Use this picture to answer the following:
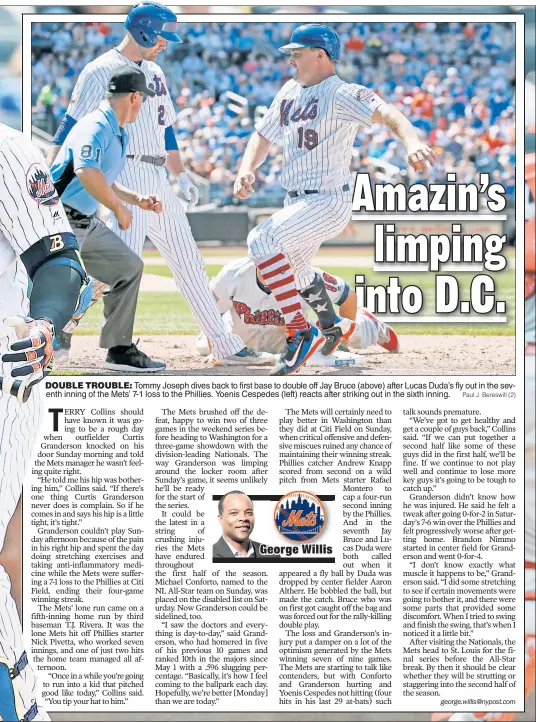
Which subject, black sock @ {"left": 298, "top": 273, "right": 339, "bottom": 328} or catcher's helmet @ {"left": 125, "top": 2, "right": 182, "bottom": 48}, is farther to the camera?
black sock @ {"left": 298, "top": 273, "right": 339, "bottom": 328}

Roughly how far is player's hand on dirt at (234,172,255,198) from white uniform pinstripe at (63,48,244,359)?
261 mm

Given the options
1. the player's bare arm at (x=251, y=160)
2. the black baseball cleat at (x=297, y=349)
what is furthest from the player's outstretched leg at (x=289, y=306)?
the player's bare arm at (x=251, y=160)

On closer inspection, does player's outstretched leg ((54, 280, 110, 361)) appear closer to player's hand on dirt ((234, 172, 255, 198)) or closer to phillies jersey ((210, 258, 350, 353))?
phillies jersey ((210, 258, 350, 353))

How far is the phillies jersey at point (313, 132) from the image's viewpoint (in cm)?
359

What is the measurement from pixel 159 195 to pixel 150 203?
0.59 feet

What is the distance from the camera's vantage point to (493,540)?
11.1ft

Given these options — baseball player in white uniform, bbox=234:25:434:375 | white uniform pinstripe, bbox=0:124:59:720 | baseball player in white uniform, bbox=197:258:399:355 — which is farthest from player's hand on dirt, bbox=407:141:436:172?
white uniform pinstripe, bbox=0:124:59:720

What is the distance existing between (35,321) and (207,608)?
1536 mm

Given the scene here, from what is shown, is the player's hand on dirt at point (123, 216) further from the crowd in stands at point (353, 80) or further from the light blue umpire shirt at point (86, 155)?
the crowd in stands at point (353, 80)

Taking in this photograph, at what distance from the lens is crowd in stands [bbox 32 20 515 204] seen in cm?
355

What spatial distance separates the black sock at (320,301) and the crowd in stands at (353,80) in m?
0.41

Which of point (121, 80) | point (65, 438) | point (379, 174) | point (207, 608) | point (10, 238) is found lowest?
point (207, 608)

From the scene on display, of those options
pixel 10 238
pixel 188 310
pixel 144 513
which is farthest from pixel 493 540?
pixel 10 238

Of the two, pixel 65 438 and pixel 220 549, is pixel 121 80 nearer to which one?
pixel 65 438
